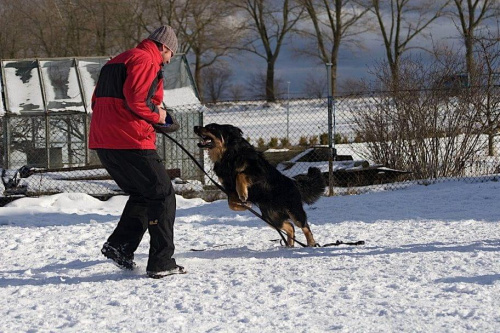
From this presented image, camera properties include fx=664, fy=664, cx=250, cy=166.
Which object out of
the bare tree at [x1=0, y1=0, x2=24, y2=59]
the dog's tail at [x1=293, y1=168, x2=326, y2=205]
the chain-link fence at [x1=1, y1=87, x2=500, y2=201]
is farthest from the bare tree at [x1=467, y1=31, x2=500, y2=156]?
the bare tree at [x1=0, y1=0, x2=24, y2=59]

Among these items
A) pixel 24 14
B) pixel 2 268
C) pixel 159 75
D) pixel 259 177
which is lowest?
pixel 2 268

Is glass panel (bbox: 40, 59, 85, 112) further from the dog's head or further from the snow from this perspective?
the dog's head

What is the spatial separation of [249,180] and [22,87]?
28.8ft

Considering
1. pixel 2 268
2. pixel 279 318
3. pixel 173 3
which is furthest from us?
pixel 173 3

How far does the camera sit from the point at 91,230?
6.93 m

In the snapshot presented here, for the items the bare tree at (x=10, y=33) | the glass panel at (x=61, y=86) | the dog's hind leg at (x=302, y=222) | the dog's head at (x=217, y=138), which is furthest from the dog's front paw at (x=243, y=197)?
the bare tree at (x=10, y=33)

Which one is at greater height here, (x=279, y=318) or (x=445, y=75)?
(x=445, y=75)

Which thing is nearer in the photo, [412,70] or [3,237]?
[3,237]

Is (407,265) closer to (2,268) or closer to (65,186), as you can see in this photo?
(2,268)

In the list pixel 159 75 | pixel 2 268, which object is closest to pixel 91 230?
pixel 2 268

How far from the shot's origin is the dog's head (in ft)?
17.9

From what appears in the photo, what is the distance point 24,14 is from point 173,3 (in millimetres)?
6483

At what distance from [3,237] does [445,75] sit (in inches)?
283

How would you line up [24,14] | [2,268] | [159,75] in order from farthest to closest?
[24,14] < [2,268] < [159,75]
